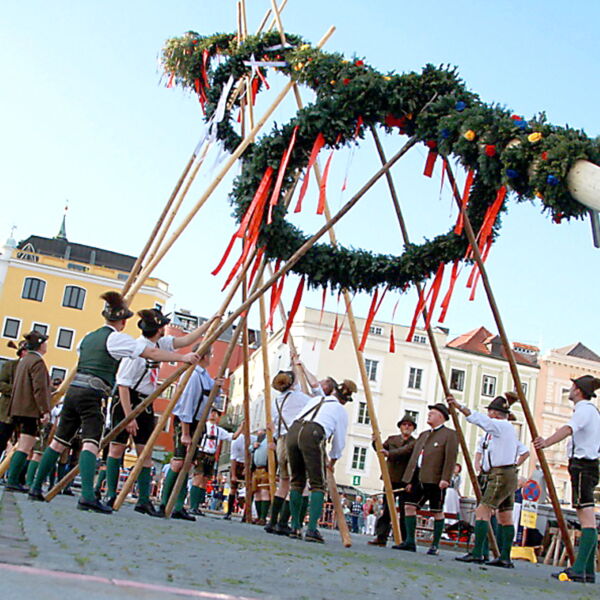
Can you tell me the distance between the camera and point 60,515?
5855 millimetres

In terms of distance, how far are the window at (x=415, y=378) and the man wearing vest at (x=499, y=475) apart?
3877 centimetres

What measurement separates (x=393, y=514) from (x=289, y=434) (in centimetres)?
244

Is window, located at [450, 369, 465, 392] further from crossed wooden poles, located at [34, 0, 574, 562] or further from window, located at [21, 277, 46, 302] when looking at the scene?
crossed wooden poles, located at [34, 0, 574, 562]

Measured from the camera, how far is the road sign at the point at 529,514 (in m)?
14.2

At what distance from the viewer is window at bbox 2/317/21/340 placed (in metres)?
48.4

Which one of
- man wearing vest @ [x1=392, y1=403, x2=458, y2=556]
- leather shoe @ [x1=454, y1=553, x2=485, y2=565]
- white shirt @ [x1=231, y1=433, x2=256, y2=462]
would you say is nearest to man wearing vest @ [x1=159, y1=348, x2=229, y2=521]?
man wearing vest @ [x1=392, y1=403, x2=458, y2=556]

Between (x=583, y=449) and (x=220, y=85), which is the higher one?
(x=220, y=85)

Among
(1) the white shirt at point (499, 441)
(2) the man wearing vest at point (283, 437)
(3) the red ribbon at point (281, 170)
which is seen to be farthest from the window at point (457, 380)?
(3) the red ribbon at point (281, 170)

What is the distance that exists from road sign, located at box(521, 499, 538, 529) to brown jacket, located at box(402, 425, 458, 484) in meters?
5.37

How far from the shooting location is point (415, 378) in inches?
1866

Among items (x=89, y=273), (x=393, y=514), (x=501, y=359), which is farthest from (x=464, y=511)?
(x=89, y=273)

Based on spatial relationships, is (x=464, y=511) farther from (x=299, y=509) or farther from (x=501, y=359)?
(x=501, y=359)

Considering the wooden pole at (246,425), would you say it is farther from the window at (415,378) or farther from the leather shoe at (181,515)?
the window at (415,378)

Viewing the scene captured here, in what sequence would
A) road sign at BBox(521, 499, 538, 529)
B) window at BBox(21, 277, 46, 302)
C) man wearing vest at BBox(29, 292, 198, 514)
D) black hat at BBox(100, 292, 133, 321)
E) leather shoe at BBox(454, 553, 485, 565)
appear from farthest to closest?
window at BBox(21, 277, 46, 302), road sign at BBox(521, 499, 538, 529), leather shoe at BBox(454, 553, 485, 565), black hat at BBox(100, 292, 133, 321), man wearing vest at BBox(29, 292, 198, 514)
